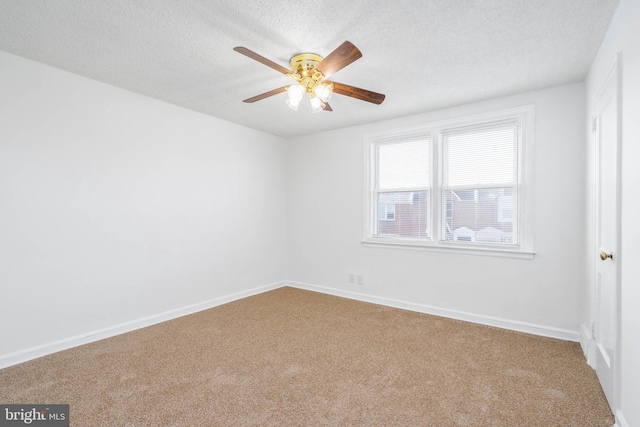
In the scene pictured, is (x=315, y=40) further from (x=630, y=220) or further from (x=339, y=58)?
(x=630, y=220)

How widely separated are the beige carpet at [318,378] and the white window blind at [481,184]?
1.05 meters

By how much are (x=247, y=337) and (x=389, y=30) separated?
2878mm

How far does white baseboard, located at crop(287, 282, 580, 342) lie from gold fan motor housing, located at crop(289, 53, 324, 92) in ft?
9.45

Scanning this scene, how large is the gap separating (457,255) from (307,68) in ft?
8.64

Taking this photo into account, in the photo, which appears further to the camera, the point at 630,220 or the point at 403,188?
the point at 403,188

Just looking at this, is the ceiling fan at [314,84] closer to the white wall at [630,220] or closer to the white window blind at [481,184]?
the white wall at [630,220]

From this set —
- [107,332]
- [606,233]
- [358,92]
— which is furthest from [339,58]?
[107,332]

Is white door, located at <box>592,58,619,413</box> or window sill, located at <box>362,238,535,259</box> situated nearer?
white door, located at <box>592,58,619,413</box>

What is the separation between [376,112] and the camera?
3.84 metres

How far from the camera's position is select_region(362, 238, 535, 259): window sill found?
3.27 metres

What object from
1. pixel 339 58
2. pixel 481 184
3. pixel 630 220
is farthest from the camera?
pixel 481 184

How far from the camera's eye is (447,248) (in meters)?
3.69

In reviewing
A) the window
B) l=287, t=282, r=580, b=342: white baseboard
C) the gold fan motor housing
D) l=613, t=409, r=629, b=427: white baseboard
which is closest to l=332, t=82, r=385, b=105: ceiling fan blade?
the gold fan motor housing

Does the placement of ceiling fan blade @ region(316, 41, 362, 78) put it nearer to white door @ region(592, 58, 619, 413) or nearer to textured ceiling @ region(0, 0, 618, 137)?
textured ceiling @ region(0, 0, 618, 137)
